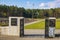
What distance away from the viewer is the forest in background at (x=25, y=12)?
74269 millimetres

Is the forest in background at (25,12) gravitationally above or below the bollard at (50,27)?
above

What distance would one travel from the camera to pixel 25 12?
284 feet

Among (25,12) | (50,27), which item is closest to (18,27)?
(50,27)

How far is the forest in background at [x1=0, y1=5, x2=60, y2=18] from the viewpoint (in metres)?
74.3

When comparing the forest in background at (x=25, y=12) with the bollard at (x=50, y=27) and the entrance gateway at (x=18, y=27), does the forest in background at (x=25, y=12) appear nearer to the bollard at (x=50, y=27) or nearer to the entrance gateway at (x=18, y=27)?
the entrance gateway at (x=18, y=27)

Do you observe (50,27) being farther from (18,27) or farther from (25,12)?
(25,12)

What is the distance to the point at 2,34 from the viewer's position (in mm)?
20062

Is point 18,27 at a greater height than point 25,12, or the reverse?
point 25,12

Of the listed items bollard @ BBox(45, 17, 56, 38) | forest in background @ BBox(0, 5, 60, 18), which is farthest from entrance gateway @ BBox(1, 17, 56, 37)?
forest in background @ BBox(0, 5, 60, 18)

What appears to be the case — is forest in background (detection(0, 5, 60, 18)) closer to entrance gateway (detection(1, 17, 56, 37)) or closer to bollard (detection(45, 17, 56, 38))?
entrance gateway (detection(1, 17, 56, 37))

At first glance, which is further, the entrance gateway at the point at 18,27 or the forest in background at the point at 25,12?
the forest in background at the point at 25,12

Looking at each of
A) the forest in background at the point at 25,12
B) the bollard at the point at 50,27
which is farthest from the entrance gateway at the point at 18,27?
the forest in background at the point at 25,12

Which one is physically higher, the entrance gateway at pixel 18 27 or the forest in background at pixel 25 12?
the forest in background at pixel 25 12

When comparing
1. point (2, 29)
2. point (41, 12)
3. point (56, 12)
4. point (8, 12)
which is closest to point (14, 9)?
point (8, 12)
